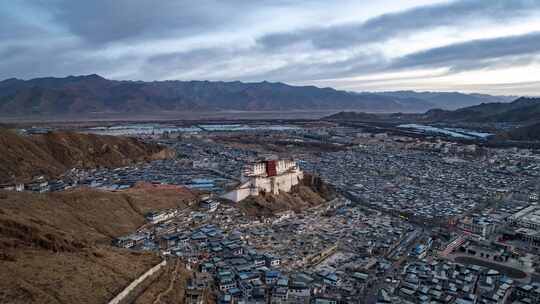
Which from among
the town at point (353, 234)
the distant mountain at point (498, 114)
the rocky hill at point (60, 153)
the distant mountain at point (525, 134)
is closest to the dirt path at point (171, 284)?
the town at point (353, 234)

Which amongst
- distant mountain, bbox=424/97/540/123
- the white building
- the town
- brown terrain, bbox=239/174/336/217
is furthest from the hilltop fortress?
distant mountain, bbox=424/97/540/123

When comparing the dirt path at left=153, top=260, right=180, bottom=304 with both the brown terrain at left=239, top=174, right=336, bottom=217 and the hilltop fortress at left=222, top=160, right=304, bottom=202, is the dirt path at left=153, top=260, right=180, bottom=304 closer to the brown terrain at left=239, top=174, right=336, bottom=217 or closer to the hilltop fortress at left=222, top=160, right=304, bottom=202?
the brown terrain at left=239, top=174, right=336, bottom=217

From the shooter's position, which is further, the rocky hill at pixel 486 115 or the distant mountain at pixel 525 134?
the rocky hill at pixel 486 115

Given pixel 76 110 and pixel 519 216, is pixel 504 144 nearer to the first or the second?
pixel 519 216

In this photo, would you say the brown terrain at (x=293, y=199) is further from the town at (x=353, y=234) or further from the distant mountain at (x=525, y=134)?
the distant mountain at (x=525, y=134)

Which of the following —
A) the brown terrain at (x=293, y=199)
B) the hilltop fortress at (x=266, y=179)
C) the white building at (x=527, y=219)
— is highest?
the hilltop fortress at (x=266, y=179)

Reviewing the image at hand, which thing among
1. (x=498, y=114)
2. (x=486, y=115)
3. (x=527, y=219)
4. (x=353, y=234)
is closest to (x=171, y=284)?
(x=353, y=234)
